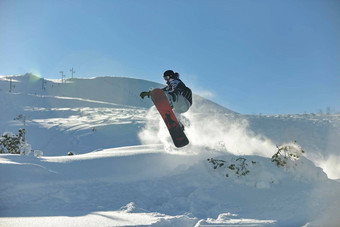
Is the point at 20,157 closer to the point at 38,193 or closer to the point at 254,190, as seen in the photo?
the point at 38,193

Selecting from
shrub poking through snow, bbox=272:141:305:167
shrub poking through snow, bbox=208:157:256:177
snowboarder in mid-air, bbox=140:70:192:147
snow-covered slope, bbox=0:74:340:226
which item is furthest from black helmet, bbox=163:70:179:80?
shrub poking through snow, bbox=272:141:305:167

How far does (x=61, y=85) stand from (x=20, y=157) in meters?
61.9

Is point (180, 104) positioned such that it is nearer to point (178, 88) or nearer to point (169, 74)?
point (178, 88)

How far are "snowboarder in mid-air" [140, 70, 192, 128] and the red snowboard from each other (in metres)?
0.10

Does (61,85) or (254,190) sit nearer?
(254,190)

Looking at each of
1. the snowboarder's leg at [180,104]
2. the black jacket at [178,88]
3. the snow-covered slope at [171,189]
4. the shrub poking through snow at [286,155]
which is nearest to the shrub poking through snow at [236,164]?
the snow-covered slope at [171,189]

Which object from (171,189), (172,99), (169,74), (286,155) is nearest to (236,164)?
(286,155)

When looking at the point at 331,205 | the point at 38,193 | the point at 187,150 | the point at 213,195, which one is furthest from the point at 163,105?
the point at 331,205

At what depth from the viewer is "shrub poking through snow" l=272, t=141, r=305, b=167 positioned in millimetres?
6488

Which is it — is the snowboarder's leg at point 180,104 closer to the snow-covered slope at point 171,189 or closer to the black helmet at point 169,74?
the black helmet at point 169,74

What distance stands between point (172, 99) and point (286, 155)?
9.66 ft

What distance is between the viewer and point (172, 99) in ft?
22.1

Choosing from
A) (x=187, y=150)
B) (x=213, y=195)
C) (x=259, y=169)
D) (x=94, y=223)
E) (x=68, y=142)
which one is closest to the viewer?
(x=94, y=223)

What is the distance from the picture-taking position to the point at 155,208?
4988mm
